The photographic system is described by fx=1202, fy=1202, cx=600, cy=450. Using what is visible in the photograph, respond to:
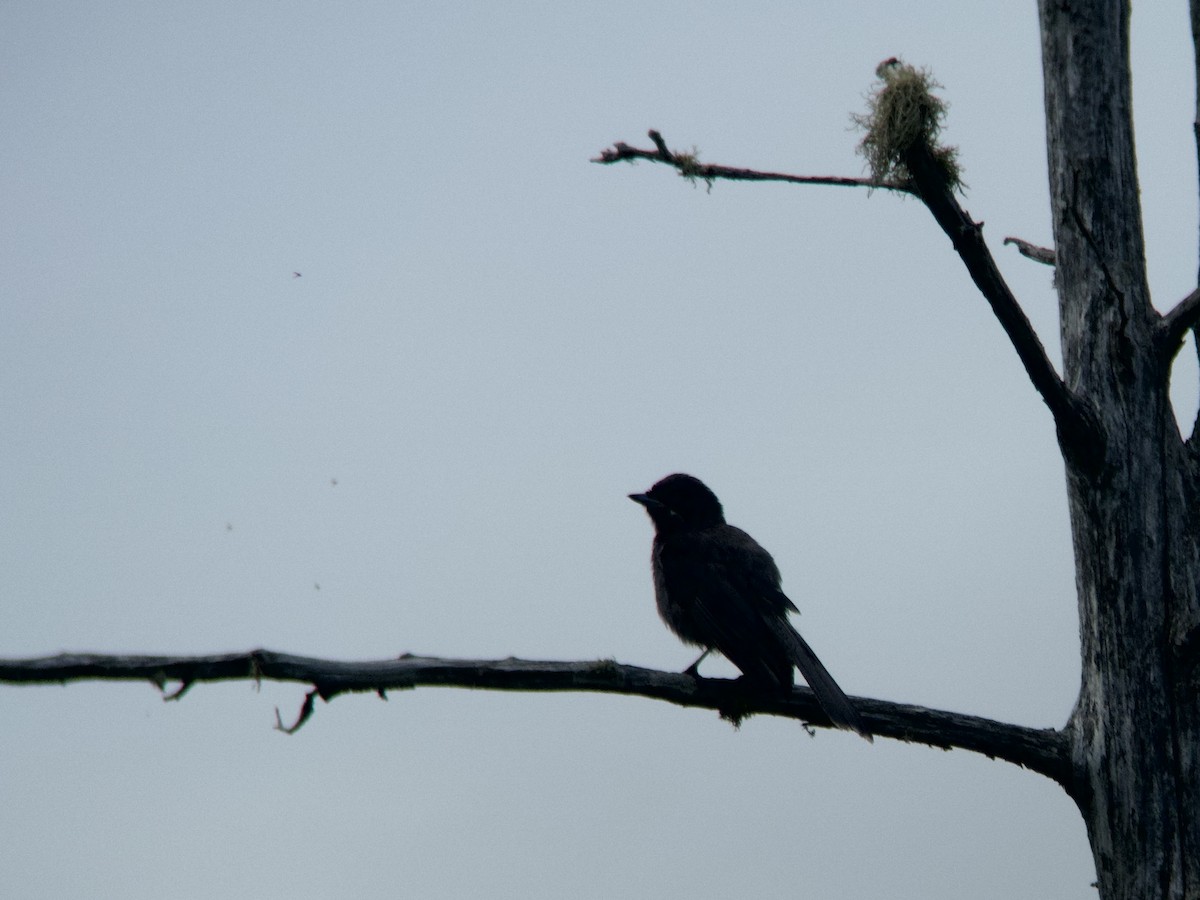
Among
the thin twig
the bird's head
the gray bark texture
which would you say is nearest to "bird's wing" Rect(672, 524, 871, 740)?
the bird's head

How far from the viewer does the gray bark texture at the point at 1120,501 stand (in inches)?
174

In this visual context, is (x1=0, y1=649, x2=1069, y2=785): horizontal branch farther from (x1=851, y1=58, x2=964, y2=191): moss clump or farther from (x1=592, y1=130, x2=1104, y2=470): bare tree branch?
(x1=851, y1=58, x2=964, y2=191): moss clump

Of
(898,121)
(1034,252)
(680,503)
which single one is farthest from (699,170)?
(680,503)

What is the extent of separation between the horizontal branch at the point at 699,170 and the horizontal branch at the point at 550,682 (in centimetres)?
198

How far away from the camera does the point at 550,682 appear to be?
429cm

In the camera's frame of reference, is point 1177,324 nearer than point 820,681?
Yes

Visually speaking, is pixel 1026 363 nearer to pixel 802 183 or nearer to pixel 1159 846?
pixel 802 183

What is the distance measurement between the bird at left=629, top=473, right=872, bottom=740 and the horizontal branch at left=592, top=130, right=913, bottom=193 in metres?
2.11

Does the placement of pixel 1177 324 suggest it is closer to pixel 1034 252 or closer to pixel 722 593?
pixel 1034 252

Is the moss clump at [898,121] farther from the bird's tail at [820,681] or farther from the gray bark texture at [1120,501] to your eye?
the bird's tail at [820,681]

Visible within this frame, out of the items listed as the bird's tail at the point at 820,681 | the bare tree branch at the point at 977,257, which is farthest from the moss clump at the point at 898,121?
the bird's tail at the point at 820,681

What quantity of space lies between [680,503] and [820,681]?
9.82 ft

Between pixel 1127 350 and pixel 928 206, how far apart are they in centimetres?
110

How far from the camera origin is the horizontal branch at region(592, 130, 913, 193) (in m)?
4.77
